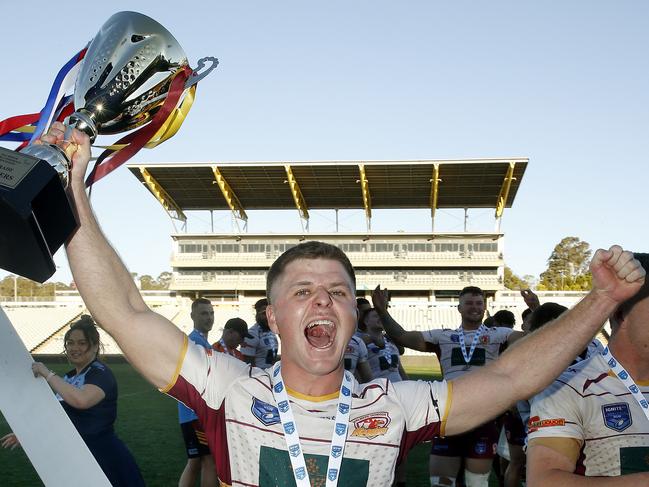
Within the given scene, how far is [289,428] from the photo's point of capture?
6.67 feet

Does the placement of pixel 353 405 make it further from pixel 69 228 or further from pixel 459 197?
pixel 459 197

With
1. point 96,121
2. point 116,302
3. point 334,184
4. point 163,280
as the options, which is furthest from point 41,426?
point 163,280

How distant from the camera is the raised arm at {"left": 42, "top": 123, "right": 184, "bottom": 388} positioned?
1.89m

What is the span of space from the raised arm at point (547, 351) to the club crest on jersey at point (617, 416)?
1.92ft

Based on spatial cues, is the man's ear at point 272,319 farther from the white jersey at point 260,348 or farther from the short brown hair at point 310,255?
the white jersey at point 260,348

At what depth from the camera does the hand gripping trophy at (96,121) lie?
1302mm

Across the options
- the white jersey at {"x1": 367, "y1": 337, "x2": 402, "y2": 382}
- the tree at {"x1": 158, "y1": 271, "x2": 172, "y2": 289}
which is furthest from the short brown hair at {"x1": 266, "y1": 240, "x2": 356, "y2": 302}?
the tree at {"x1": 158, "y1": 271, "x2": 172, "y2": 289}

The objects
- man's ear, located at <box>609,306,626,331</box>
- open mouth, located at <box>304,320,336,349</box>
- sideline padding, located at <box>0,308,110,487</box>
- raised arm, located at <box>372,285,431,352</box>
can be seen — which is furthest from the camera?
raised arm, located at <box>372,285,431,352</box>

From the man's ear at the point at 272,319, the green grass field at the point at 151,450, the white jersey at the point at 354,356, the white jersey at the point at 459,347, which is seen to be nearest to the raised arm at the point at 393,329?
the white jersey at the point at 459,347

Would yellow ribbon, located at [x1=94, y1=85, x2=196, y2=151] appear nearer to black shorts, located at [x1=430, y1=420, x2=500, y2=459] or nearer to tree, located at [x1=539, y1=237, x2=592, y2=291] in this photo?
black shorts, located at [x1=430, y1=420, x2=500, y2=459]

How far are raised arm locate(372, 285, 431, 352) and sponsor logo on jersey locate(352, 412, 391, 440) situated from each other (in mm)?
4017

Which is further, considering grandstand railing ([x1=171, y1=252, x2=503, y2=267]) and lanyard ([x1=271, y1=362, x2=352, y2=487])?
grandstand railing ([x1=171, y1=252, x2=503, y2=267])

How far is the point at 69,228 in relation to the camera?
4.82 feet

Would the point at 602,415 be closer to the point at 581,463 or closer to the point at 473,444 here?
the point at 581,463
